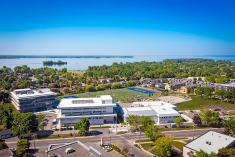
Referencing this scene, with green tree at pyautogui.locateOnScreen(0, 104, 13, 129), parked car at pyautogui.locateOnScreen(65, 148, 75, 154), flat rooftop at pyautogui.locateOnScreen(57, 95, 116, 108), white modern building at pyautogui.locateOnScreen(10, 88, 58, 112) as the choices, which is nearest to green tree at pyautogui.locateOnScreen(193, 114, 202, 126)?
flat rooftop at pyautogui.locateOnScreen(57, 95, 116, 108)

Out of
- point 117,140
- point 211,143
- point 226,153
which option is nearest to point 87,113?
point 117,140

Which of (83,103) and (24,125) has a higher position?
(83,103)

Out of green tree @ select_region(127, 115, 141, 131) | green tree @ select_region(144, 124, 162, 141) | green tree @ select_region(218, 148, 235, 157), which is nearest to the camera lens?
green tree @ select_region(218, 148, 235, 157)

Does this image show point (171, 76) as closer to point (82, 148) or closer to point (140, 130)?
point (140, 130)

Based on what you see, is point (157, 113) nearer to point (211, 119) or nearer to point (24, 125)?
point (211, 119)

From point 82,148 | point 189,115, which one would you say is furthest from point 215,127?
point 82,148

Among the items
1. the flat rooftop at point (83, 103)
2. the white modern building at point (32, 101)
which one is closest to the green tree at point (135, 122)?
the flat rooftop at point (83, 103)

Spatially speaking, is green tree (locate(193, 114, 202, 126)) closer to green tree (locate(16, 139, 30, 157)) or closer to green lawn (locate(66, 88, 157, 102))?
green lawn (locate(66, 88, 157, 102))
